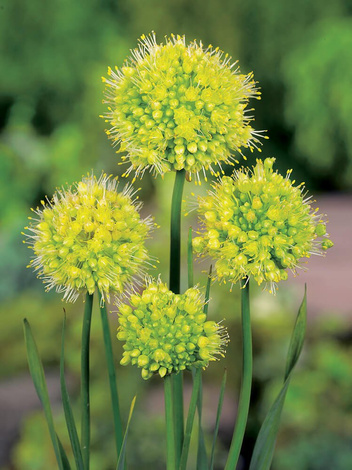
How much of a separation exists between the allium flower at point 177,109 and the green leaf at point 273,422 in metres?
0.15

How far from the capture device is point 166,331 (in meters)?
0.50

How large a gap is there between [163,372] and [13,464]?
1.22m

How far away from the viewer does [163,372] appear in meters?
0.48

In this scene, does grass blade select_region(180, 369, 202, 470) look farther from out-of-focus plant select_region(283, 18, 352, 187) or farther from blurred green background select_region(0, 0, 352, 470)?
out-of-focus plant select_region(283, 18, 352, 187)

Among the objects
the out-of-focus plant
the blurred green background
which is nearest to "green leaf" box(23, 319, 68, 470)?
the blurred green background

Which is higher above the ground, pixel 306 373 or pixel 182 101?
pixel 182 101

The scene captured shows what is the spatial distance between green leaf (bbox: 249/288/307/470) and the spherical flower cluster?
0.18 ft

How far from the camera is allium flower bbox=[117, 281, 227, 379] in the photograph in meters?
0.49

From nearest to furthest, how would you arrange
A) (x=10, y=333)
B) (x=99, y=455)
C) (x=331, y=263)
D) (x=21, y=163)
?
(x=99, y=455) → (x=10, y=333) → (x=331, y=263) → (x=21, y=163)

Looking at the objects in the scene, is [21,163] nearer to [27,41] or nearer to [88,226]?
[27,41]

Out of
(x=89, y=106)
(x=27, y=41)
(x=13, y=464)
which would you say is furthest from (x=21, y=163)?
(x=13, y=464)

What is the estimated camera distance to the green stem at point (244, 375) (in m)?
0.49

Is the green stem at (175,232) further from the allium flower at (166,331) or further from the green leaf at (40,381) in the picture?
the green leaf at (40,381)

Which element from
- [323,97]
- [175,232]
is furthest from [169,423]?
[323,97]
